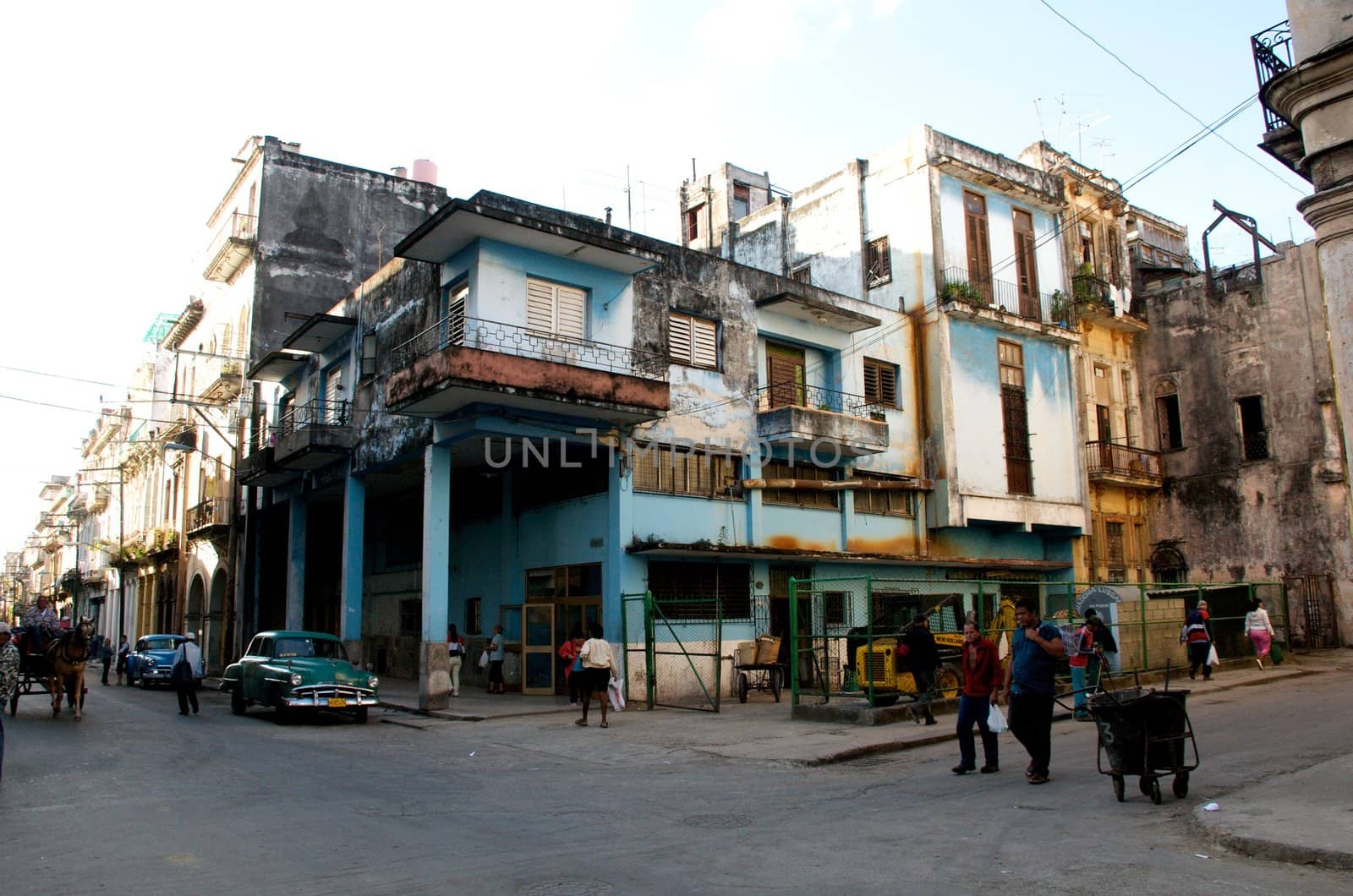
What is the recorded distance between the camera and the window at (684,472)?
21531 millimetres

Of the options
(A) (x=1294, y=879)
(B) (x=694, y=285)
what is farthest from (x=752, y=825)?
(B) (x=694, y=285)

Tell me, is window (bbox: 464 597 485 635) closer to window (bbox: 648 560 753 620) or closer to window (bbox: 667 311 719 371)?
window (bbox: 648 560 753 620)

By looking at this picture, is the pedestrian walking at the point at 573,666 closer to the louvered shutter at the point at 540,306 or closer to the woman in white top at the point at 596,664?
the woman in white top at the point at 596,664

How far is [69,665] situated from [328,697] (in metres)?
4.28

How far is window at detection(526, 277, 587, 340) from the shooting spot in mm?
20500

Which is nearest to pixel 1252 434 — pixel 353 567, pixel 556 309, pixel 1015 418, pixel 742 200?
pixel 1015 418

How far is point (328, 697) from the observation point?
56.0 feet

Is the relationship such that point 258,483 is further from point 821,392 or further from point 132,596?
point 132,596

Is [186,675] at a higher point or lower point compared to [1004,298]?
lower

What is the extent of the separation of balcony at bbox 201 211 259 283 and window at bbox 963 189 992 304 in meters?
20.8

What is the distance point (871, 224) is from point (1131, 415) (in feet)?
35.4

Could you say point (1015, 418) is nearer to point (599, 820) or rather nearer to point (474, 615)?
point (474, 615)

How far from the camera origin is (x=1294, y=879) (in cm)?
620

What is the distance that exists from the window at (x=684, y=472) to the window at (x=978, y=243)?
376 inches
